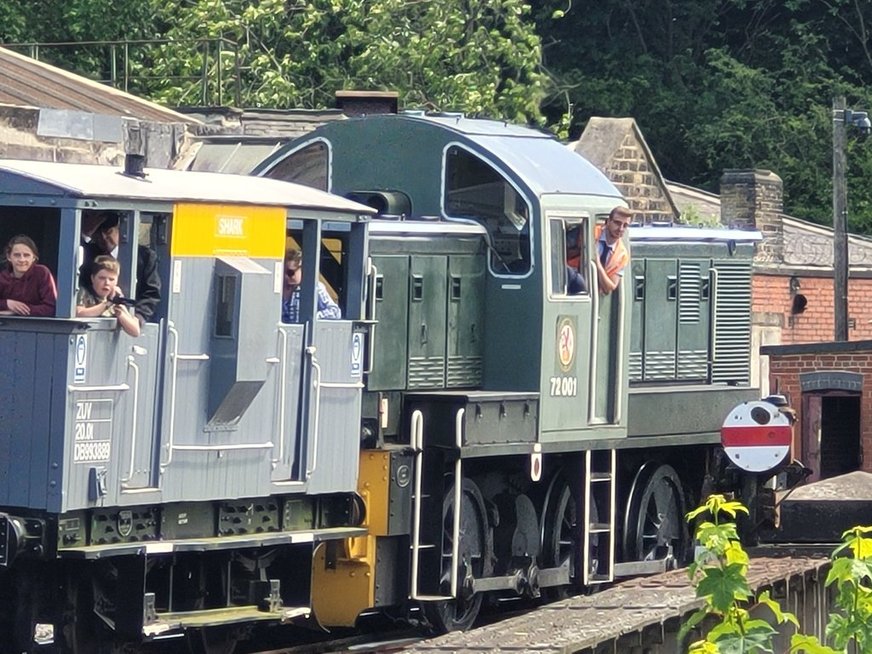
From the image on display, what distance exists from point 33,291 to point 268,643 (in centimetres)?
390

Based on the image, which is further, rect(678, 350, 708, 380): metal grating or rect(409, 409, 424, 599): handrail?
rect(678, 350, 708, 380): metal grating

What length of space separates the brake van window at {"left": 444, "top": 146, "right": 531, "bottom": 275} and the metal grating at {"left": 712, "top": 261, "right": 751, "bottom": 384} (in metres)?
3.39

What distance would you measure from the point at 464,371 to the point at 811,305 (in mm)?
20793

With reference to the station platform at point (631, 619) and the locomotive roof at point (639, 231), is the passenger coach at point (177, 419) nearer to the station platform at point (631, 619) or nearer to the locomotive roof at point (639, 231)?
the locomotive roof at point (639, 231)

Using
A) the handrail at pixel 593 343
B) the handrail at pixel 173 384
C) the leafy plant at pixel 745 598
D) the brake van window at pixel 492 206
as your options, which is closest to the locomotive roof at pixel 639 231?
the brake van window at pixel 492 206

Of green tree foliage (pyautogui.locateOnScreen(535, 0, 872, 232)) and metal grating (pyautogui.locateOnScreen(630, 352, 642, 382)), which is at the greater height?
green tree foliage (pyautogui.locateOnScreen(535, 0, 872, 232))

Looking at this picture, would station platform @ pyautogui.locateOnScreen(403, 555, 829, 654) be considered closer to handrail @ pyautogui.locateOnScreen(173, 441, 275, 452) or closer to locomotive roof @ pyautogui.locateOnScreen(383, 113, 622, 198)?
handrail @ pyautogui.locateOnScreen(173, 441, 275, 452)

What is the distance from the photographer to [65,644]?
1098cm

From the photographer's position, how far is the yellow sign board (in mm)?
11055

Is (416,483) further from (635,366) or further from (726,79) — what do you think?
(726,79)

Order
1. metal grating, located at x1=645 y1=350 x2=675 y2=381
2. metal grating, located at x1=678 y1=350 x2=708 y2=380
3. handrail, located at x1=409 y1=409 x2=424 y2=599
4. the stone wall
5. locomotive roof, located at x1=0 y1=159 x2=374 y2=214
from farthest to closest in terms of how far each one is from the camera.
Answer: the stone wall, metal grating, located at x1=678 y1=350 x2=708 y2=380, metal grating, located at x1=645 y1=350 x2=675 y2=381, handrail, located at x1=409 y1=409 x2=424 y2=599, locomotive roof, located at x1=0 y1=159 x2=374 y2=214

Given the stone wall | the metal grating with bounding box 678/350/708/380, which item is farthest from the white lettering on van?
the stone wall

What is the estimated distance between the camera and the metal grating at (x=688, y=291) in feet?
53.8

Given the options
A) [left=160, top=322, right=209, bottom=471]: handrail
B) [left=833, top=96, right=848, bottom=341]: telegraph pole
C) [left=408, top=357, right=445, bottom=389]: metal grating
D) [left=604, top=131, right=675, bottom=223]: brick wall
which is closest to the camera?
→ [left=160, top=322, right=209, bottom=471]: handrail
